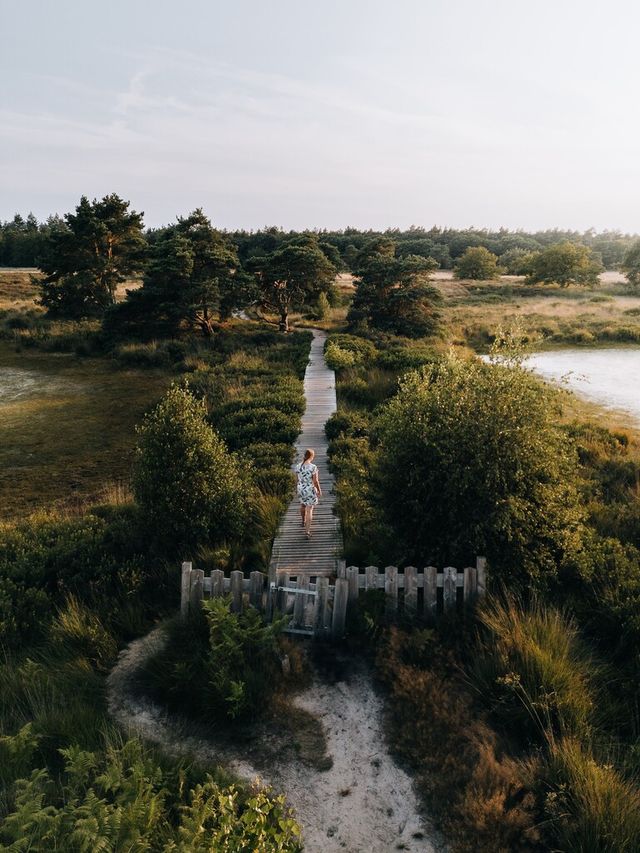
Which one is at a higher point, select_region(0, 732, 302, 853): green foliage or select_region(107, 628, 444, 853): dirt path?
select_region(0, 732, 302, 853): green foliage

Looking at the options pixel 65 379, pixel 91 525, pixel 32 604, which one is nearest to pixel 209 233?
pixel 65 379

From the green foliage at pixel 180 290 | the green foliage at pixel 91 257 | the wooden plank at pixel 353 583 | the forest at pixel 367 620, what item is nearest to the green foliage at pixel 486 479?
the forest at pixel 367 620

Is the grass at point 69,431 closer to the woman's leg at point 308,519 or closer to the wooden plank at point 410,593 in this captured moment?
the woman's leg at point 308,519

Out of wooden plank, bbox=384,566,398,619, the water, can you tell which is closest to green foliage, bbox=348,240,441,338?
the water

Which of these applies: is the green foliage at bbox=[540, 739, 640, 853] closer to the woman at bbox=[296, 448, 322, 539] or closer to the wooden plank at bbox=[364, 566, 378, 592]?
the wooden plank at bbox=[364, 566, 378, 592]

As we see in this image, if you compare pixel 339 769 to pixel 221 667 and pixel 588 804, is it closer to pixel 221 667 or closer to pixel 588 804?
pixel 221 667

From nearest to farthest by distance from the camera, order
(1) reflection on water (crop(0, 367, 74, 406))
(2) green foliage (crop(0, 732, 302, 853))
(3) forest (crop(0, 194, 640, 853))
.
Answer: (2) green foliage (crop(0, 732, 302, 853)), (3) forest (crop(0, 194, 640, 853)), (1) reflection on water (crop(0, 367, 74, 406))

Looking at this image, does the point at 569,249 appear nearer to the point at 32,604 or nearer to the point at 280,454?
the point at 280,454
